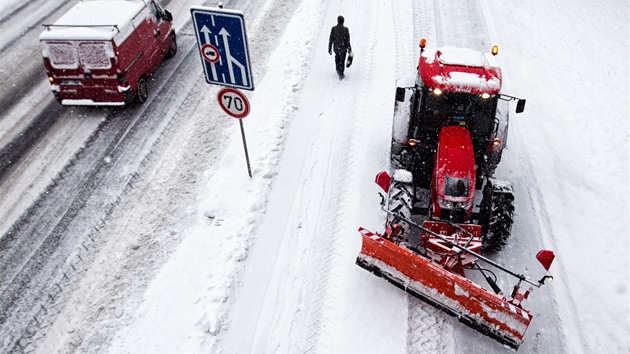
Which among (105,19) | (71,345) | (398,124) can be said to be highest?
(105,19)

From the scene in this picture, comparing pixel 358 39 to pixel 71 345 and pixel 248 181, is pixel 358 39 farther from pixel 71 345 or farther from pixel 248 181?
pixel 71 345

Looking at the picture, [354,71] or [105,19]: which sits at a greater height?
[105,19]

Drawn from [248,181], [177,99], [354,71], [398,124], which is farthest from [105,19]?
[398,124]

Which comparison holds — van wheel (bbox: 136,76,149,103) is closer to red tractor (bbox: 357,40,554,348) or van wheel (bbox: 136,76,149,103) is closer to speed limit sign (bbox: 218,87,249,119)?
speed limit sign (bbox: 218,87,249,119)

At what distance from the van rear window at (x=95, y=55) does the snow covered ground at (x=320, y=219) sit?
2.07m

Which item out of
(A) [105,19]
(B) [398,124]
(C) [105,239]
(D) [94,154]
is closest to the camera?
(C) [105,239]

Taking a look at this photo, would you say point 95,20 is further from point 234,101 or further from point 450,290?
point 450,290

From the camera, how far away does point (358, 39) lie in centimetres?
1277

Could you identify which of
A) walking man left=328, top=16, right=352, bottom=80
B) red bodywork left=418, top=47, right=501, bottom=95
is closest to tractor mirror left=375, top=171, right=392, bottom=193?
red bodywork left=418, top=47, right=501, bottom=95

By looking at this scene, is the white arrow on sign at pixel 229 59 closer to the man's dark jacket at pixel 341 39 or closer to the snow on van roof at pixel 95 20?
the snow on van roof at pixel 95 20

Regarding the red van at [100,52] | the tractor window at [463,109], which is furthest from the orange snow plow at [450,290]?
the red van at [100,52]

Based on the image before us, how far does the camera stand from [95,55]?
9.40m

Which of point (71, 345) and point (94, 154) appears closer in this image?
point (71, 345)

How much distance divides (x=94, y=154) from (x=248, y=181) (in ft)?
11.0
